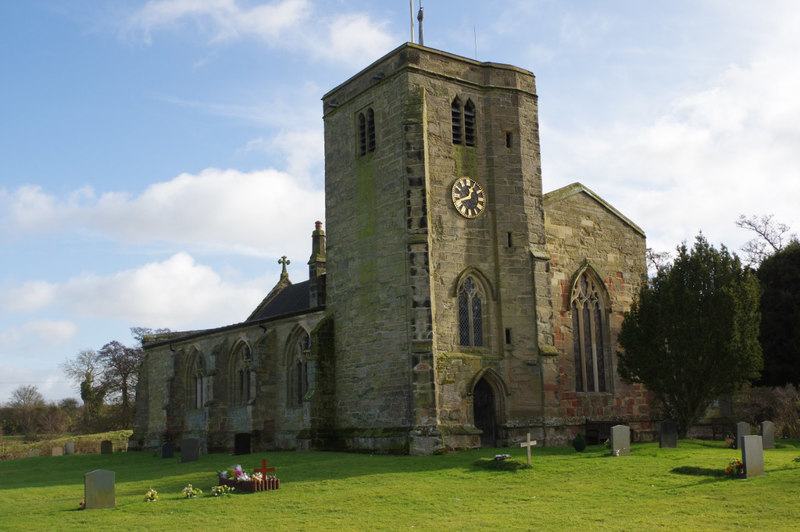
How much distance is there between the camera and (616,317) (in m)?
30.2

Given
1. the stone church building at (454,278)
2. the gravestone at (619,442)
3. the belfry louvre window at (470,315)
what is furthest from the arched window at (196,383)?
the gravestone at (619,442)

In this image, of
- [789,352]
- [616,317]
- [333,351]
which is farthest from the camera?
[789,352]

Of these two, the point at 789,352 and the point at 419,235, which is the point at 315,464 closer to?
the point at 419,235

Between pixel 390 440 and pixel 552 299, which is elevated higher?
pixel 552 299

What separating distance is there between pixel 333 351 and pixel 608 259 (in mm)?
11513

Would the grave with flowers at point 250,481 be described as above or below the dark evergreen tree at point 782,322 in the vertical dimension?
below

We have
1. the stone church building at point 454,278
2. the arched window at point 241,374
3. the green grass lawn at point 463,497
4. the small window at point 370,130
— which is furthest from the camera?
the arched window at point 241,374

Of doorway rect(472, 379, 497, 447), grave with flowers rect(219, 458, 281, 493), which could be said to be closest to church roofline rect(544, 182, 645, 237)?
doorway rect(472, 379, 497, 447)

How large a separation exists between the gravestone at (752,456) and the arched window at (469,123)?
14220 mm

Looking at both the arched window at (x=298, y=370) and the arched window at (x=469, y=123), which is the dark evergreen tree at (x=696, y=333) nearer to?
the arched window at (x=469, y=123)

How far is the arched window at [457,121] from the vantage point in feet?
89.4

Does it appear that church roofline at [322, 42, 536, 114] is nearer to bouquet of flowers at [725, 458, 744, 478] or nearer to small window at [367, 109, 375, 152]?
small window at [367, 109, 375, 152]

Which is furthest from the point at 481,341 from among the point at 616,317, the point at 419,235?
the point at 616,317

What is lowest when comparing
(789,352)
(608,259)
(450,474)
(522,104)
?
(450,474)
